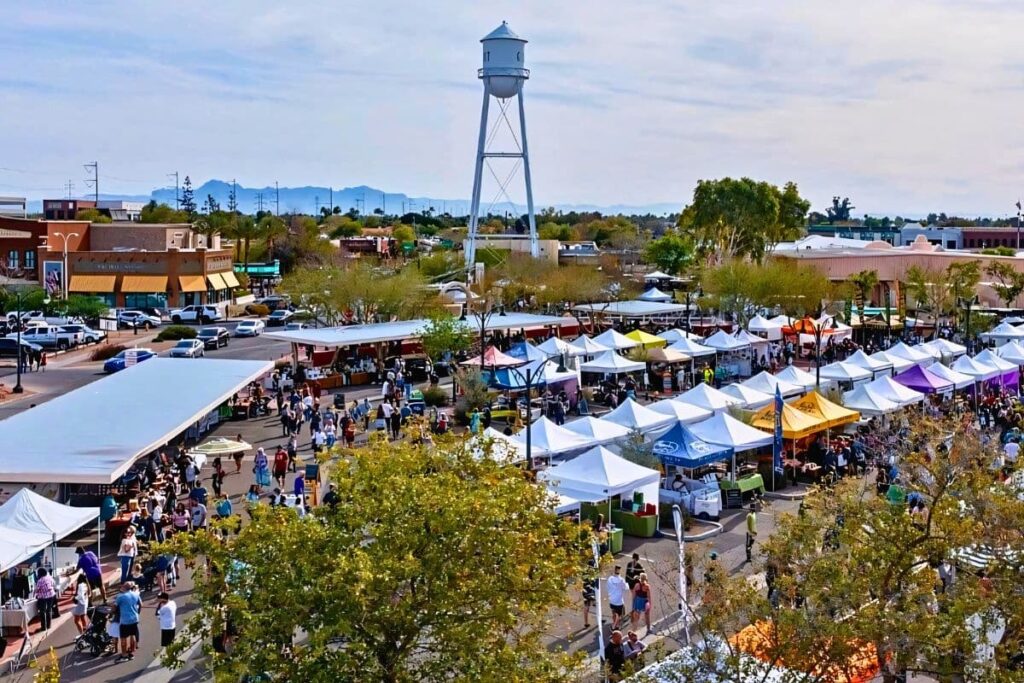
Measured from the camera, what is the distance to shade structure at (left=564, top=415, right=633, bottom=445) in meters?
23.9

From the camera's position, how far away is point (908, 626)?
1009 cm

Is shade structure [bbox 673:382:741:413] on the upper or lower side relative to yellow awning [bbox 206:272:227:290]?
lower

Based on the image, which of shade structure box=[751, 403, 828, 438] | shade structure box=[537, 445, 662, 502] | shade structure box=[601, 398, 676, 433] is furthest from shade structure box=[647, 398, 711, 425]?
shade structure box=[537, 445, 662, 502]

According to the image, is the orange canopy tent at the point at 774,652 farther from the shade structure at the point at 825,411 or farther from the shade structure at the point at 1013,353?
the shade structure at the point at 1013,353

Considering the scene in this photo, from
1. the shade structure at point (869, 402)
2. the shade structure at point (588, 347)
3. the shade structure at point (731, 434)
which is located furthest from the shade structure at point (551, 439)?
the shade structure at point (588, 347)

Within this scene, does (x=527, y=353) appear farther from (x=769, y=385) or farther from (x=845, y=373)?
(x=845, y=373)

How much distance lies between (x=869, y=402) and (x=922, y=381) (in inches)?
183

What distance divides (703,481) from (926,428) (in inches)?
182

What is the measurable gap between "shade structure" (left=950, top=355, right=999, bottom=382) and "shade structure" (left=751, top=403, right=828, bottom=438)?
444 inches

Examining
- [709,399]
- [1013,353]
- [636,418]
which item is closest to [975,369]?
[1013,353]

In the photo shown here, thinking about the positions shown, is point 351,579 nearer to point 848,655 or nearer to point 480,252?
point 848,655

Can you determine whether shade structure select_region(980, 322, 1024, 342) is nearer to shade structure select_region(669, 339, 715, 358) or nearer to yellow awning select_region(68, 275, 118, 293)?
shade structure select_region(669, 339, 715, 358)

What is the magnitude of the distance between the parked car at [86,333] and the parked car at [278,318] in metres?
10.4

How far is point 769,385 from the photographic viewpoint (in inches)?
1238
